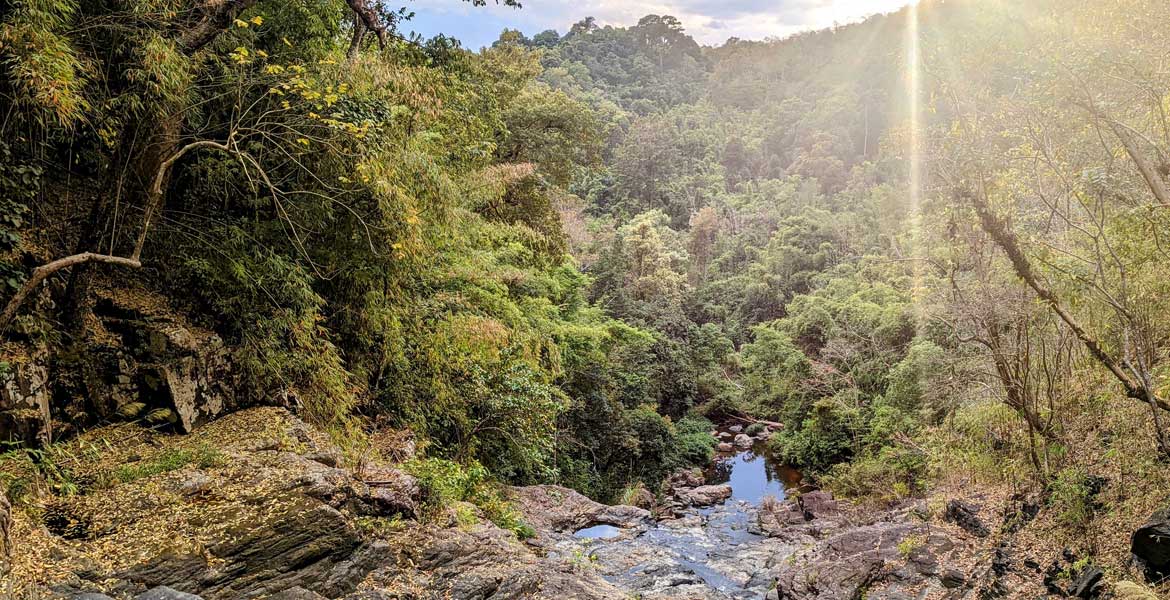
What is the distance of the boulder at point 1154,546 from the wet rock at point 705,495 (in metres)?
15.2

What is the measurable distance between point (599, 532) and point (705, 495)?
24.7 feet

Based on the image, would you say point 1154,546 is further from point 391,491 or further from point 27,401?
point 27,401

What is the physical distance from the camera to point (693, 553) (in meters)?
15.9

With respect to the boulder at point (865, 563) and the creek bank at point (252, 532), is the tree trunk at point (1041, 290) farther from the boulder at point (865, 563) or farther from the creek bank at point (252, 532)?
the creek bank at point (252, 532)

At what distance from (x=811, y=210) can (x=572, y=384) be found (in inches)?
1342

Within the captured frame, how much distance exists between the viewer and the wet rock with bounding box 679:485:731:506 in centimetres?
2195

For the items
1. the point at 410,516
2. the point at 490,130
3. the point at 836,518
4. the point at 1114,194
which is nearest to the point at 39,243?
the point at 410,516

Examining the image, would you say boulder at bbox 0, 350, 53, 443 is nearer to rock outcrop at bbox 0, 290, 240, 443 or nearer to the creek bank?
rock outcrop at bbox 0, 290, 240, 443

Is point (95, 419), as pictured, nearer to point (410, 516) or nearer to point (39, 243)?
point (39, 243)

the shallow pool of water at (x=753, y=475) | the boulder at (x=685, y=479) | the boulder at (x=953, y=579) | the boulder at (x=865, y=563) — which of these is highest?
the boulder at (x=953, y=579)

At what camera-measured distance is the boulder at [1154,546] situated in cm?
691

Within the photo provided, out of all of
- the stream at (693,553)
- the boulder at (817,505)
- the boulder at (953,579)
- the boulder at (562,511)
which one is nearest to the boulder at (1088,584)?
the boulder at (953,579)

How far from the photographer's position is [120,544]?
5055 millimetres

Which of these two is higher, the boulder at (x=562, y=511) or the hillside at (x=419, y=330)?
the hillside at (x=419, y=330)
